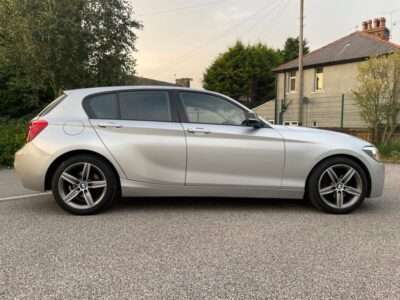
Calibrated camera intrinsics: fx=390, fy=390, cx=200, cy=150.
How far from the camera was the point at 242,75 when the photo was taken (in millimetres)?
40438

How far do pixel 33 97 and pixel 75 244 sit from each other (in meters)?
17.3

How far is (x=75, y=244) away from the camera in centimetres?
368

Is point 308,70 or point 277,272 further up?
point 308,70

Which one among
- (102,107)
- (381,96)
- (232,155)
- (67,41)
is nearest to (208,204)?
(232,155)

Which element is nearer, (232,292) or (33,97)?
(232,292)

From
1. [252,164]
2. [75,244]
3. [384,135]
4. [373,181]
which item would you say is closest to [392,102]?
[384,135]

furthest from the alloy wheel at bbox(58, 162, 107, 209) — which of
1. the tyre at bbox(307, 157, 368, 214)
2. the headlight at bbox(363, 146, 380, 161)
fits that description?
the headlight at bbox(363, 146, 380, 161)

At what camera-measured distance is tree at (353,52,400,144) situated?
12906 mm

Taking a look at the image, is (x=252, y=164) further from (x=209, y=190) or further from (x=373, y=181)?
(x=373, y=181)

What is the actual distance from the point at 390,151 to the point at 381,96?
2.29m

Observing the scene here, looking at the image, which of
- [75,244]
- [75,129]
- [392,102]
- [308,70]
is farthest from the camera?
[308,70]

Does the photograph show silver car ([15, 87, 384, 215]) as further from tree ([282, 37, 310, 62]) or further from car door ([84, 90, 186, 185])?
tree ([282, 37, 310, 62])

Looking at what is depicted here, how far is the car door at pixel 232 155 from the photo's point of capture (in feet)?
15.6

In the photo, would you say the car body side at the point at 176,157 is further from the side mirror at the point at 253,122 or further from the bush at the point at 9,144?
the bush at the point at 9,144
